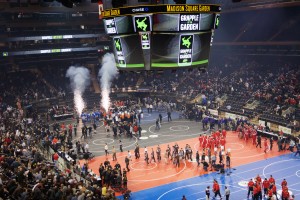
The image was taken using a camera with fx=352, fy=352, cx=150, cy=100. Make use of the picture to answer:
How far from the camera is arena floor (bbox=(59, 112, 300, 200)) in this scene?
21.5 metres

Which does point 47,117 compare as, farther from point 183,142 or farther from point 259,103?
point 259,103

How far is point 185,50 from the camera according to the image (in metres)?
13.6

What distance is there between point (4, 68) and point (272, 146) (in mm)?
36232

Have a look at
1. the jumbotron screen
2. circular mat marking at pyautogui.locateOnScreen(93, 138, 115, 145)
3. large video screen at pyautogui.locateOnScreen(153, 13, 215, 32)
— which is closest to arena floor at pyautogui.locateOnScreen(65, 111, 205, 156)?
circular mat marking at pyautogui.locateOnScreen(93, 138, 115, 145)

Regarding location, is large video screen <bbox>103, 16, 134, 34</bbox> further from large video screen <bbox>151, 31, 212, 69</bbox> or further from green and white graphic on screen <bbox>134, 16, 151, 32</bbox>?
large video screen <bbox>151, 31, 212, 69</bbox>

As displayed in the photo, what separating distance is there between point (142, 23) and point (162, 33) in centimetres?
84

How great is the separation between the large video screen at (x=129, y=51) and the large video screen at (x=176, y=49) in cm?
61

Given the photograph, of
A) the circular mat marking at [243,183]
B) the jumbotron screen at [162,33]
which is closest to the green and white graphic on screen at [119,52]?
the jumbotron screen at [162,33]

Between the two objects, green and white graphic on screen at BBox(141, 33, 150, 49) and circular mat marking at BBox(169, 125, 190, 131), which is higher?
green and white graphic on screen at BBox(141, 33, 150, 49)

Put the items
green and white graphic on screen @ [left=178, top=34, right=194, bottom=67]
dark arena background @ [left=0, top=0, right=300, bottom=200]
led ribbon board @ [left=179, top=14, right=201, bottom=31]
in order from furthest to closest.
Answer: dark arena background @ [left=0, top=0, right=300, bottom=200]
green and white graphic on screen @ [left=178, top=34, right=194, bottom=67]
led ribbon board @ [left=179, top=14, right=201, bottom=31]

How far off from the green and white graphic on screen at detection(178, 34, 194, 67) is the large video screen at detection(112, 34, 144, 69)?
1.52 meters

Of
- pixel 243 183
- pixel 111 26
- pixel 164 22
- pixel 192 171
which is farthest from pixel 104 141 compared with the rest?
pixel 164 22

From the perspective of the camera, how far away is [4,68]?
47.7 metres

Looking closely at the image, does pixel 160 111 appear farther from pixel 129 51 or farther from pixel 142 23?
pixel 142 23
